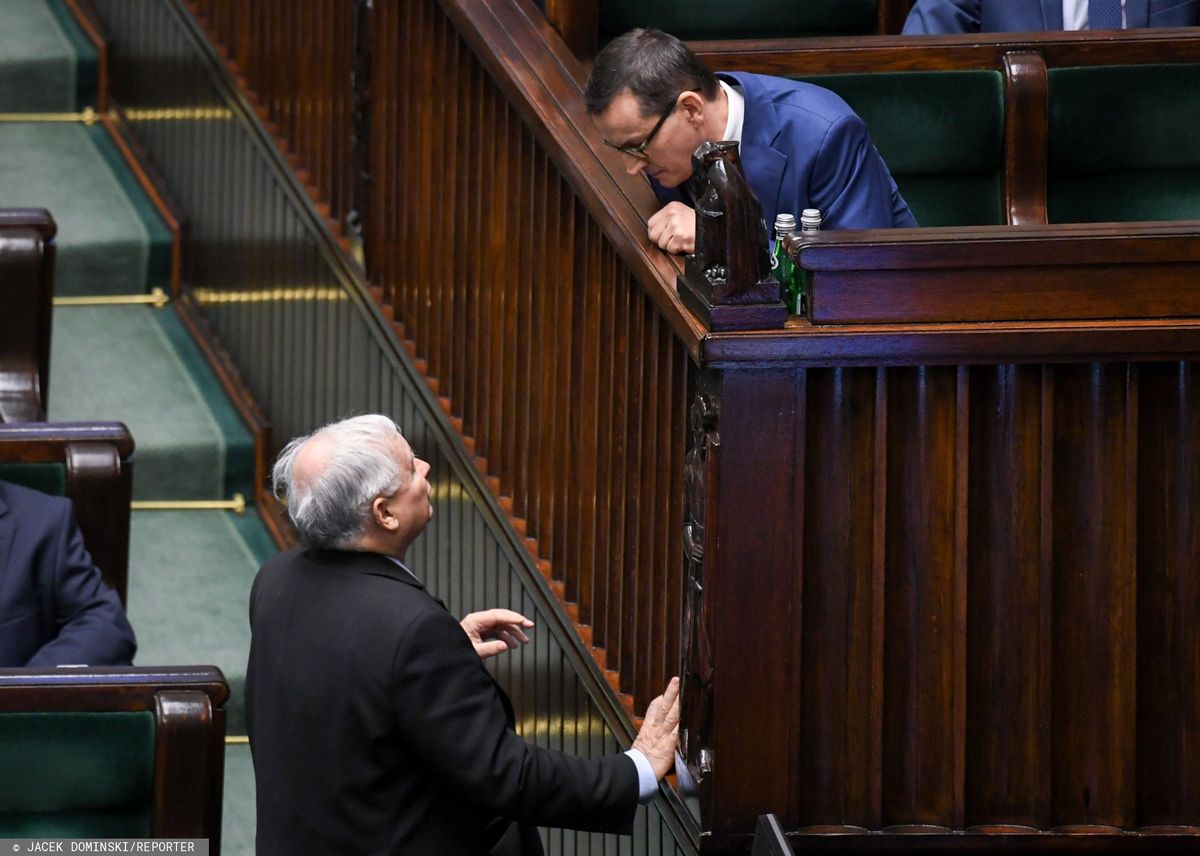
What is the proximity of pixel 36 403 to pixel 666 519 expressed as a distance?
158 centimetres

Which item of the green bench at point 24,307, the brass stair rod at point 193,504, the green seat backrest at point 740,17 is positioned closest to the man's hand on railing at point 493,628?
the green seat backrest at point 740,17

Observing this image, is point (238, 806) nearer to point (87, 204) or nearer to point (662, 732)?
point (662, 732)

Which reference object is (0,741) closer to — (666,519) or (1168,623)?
(666,519)

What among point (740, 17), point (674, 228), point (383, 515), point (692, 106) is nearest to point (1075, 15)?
point (740, 17)

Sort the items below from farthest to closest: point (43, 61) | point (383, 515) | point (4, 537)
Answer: point (43, 61) < point (4, 537) < point (383, 515)

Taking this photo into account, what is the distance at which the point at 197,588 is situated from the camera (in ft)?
12.8

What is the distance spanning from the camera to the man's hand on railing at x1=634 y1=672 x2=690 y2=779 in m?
2.20

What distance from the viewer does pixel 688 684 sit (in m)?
2.13

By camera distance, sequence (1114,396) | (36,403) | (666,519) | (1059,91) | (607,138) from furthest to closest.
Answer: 1. (36,403)
2. (1059,91)
3. (607,138)
4. (666,519)
5. (1114,396)

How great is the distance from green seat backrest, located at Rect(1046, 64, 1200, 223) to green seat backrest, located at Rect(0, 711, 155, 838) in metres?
1.66

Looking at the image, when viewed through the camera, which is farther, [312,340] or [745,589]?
[312,340]

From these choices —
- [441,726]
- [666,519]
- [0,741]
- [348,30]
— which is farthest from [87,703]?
[348,30]

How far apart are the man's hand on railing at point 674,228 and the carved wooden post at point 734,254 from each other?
21 centimetres

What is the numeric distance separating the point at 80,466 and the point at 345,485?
3.53 feet
